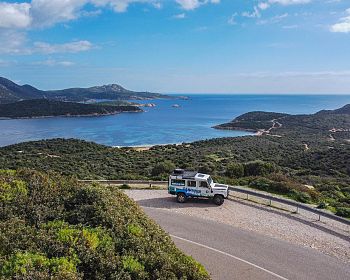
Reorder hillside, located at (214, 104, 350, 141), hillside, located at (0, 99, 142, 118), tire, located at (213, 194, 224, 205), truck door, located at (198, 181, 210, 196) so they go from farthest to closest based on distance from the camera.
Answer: hillside, located at (0, 99, 142, 118) → hillside, located at (214, 104, 350, 141) → tire, located at (213, 194, 224, 205) → truck door, located at (198, 181, 210, 196)

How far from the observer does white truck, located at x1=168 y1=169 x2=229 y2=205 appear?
18234 millimetres

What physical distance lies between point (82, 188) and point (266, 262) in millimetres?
6802

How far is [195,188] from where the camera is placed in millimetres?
18344

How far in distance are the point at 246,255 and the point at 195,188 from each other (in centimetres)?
626

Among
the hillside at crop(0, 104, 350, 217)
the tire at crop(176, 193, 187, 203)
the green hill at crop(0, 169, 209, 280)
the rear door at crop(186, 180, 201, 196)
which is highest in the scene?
the green hill at crop(0, 169, 209, 280)

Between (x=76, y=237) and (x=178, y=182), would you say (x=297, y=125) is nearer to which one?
(x=178, y=182)

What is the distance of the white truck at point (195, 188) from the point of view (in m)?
18.2

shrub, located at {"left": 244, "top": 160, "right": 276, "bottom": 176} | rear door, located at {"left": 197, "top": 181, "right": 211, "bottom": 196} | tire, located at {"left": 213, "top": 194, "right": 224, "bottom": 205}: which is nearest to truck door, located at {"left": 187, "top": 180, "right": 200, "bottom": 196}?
rear door, located at {"left": 197, "top": 181, "right": 211, "bottom": 196}

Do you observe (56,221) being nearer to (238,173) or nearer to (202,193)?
(202,193)

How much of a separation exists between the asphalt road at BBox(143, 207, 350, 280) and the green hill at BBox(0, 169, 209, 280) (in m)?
4.16

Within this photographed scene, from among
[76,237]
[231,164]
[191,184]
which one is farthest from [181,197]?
[76,237]

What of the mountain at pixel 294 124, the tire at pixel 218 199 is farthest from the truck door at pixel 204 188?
the mountain at pixel 294 124

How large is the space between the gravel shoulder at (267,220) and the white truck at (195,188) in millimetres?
467

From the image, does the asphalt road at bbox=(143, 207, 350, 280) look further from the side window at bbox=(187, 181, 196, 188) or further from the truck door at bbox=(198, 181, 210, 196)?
the side window at bbox=(187, 181, 196, 188)
